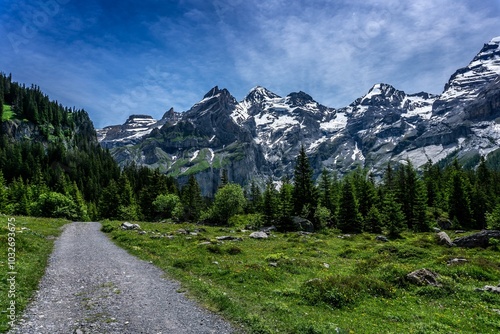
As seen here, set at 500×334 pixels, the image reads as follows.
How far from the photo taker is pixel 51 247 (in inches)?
1206

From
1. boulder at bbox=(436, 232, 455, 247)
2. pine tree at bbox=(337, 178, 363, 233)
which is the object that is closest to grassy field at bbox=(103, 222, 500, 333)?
boulder at bbox=(436, 232, 455, 247)

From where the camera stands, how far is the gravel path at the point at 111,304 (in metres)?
12.1

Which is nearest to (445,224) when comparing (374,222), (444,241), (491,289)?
(374,222)

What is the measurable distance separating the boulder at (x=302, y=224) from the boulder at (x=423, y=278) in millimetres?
46981

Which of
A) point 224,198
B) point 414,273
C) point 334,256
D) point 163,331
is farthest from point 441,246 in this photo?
point 224,198

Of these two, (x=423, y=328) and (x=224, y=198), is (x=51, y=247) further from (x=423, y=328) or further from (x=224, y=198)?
(x=224, y=198)

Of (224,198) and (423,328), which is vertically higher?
(224,198)

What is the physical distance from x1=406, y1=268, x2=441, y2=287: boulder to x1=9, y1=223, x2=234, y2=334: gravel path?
13.8 metres

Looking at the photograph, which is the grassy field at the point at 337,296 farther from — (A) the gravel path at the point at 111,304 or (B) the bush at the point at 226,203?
(B) the bush at the point at 226,203

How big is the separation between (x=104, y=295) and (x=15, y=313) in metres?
4.05

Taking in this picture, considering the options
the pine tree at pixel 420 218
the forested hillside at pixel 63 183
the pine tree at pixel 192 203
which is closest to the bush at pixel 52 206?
the forested hillside at pixel 63 183

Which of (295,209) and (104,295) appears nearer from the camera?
(104,295)

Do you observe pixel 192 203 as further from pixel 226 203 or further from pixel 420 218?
pixel 420 218

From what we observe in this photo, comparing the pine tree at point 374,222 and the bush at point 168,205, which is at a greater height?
the bush at point 168,205
